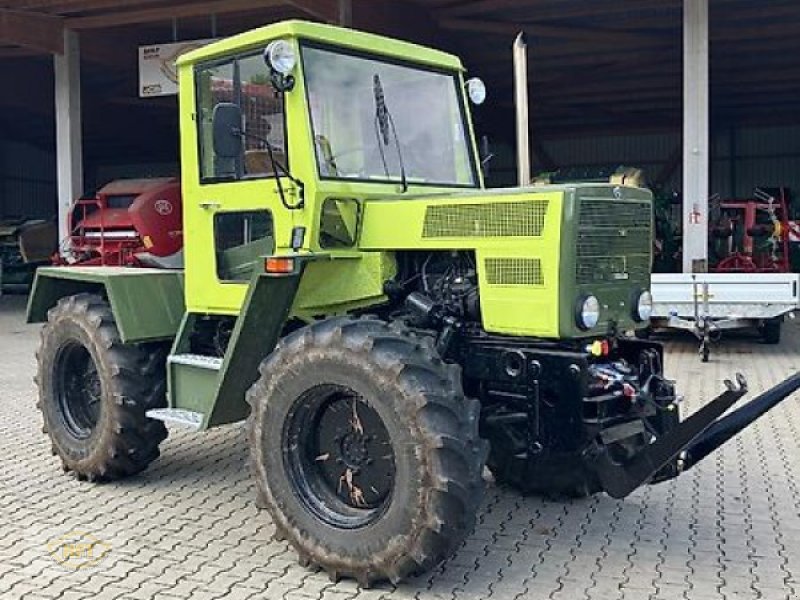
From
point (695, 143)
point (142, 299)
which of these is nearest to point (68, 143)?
point (695, 143)

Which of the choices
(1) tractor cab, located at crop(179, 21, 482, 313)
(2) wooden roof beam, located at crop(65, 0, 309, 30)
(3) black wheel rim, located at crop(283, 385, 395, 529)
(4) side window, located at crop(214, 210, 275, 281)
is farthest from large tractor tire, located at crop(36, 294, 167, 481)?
(2) wooden roof beam, located at crop(65, 0, 309, 30)

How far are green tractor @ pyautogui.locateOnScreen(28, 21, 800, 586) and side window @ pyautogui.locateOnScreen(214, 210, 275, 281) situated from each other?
12 millimetres

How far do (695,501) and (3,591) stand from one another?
12.1 ft

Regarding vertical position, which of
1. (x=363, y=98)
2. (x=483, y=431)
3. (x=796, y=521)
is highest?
(x=363, y=98)

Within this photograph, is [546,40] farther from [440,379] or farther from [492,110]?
[440,379]

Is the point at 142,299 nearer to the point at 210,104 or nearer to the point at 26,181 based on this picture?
the point at 210,104

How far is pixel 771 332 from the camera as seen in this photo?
13047mm

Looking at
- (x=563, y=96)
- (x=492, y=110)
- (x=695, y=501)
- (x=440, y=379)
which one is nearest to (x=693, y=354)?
(x=695, y=501)

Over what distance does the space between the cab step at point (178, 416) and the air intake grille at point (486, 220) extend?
1600 millimetres

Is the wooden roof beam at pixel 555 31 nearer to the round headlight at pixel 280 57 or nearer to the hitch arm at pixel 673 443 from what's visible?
the round headlight at pixel 280 57

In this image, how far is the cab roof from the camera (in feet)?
15.7

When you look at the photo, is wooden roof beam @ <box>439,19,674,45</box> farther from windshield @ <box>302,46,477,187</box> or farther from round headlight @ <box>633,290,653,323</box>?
round headlight @ <box>633,290,653,323</box>

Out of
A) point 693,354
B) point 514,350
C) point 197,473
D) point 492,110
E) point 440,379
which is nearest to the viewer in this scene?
point 440,379

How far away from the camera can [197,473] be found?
244 inches
